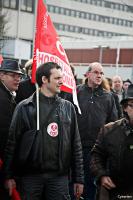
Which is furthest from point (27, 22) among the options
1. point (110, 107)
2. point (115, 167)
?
point (115, 167)

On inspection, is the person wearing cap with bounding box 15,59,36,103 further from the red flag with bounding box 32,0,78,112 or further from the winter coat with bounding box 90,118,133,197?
the winter coat with bounding box 90,118,133,197

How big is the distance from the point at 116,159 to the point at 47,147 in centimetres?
80

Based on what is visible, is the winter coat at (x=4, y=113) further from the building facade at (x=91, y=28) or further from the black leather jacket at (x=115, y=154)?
the building facade at (x=91, y=28)

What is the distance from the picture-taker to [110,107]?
6.80m

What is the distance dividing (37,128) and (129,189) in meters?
1.13

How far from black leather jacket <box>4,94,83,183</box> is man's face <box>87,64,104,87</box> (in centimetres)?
182

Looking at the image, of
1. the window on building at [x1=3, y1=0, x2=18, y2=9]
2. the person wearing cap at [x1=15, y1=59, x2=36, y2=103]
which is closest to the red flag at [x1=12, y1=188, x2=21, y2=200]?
the person wearing cap at [x1=15, y1=59, x2=36, y2=103]

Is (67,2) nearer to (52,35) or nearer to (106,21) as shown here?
(106,21)

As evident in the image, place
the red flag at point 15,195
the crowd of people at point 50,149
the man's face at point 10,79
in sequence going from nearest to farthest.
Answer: the crowd of people at point 50,149
the red flag at point 15,195
the man's face at point 10,79

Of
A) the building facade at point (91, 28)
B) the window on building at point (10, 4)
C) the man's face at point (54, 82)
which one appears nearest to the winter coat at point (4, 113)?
the man's face at point (54, 82)

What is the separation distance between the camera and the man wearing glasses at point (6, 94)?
5391 mm

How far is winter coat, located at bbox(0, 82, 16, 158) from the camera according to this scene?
17.7 ft

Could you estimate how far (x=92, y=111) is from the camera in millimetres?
6684

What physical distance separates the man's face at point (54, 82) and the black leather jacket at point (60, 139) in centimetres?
A: 15
